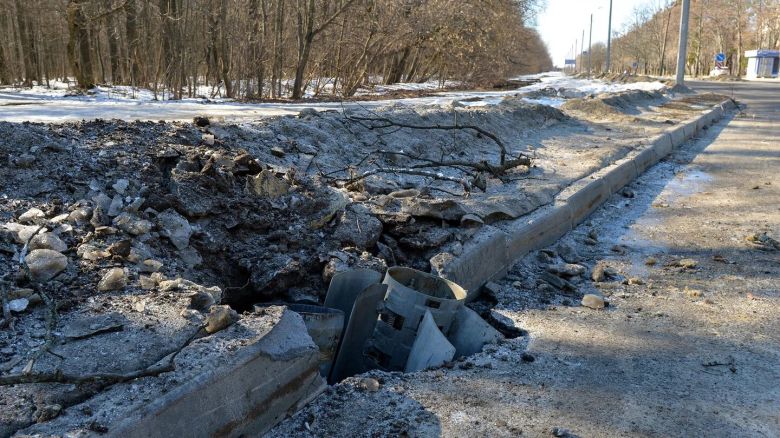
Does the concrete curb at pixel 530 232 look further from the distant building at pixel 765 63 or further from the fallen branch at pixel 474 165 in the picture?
the distant building at pixel 765 63

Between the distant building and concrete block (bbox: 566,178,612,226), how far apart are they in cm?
6769

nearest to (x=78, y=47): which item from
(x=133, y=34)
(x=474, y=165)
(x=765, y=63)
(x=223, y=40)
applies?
(x=133, y=34)

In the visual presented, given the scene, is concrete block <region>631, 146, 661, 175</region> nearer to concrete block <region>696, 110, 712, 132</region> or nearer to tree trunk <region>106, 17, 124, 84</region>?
concrete block <region>696, 110, 712, 132</region>

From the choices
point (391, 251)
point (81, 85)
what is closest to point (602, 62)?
point (81, 85)

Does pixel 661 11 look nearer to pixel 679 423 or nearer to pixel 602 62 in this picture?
pixel 602 62

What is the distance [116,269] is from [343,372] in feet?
3.95

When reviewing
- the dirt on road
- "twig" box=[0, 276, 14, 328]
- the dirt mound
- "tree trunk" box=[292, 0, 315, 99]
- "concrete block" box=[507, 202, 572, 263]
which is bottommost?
the dirt on road

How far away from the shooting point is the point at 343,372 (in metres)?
3.30

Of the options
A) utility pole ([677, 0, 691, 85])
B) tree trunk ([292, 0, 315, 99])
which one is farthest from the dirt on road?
utility pole ([677, 0, 691, 85])

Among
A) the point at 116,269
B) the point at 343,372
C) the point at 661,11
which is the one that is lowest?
the point at 343,372

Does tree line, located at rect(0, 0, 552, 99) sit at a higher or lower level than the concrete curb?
higher

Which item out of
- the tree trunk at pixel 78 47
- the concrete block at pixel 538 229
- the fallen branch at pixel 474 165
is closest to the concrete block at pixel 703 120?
the fallen branch at pixel 474 165

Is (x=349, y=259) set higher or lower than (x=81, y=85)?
lower

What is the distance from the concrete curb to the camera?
4.22 metres
